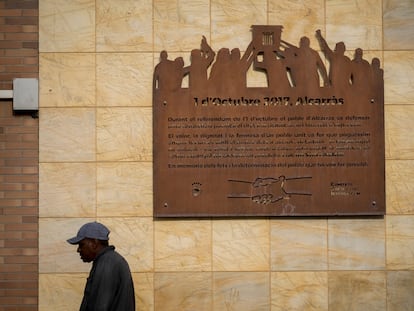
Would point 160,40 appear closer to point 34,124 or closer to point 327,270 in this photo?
point 34,124

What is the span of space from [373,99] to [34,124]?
297 cm

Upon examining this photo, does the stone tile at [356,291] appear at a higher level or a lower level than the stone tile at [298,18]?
lower

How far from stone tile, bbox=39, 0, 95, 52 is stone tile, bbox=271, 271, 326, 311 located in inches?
103

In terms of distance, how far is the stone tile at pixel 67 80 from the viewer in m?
6.96

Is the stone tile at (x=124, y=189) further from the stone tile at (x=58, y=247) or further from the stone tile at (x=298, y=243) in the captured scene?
the stone tile at (x=298, y=243)

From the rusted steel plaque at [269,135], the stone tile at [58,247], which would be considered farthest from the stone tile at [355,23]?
the stone tile at [58,247]

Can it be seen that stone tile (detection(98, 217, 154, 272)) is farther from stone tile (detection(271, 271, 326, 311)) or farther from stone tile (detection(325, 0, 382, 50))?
stone tile (detection(325, 0, 382, 50))

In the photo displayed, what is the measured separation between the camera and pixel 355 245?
6906 mm

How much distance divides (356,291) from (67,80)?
10.2 feet

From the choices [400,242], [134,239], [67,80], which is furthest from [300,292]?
[67,80]

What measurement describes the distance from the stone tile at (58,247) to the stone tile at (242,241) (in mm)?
1123

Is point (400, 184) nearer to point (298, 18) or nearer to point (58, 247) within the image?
point (298, 18)

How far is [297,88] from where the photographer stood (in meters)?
6.92

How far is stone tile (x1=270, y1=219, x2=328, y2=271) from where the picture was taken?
22.6ft
